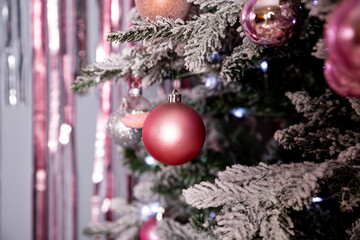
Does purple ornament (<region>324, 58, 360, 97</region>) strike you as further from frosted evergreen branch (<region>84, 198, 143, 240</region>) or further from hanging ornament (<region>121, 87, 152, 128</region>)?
frosted evergreen branch (<region>84, 198, 143, 240</region>)

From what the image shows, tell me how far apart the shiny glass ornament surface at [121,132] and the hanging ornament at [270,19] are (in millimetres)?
292

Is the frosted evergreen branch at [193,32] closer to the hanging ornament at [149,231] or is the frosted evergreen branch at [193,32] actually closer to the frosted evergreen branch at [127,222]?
the hanging ornament at [149,231]

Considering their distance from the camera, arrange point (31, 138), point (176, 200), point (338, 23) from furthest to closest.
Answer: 1. point (31, 138)
2. point (176, 200)
3. point (338, 23)

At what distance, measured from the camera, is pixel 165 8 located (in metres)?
0.48

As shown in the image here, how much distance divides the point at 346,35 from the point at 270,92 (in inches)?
18.4

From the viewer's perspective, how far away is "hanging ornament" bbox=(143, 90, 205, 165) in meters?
0.45

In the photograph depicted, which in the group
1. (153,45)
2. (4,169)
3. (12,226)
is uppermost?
(153,45)

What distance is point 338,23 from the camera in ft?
0.78

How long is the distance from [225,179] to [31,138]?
4.59ft

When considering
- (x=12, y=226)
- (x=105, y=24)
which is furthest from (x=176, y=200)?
(x=12, y=226)

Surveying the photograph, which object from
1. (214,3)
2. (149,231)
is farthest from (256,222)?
(149,231)

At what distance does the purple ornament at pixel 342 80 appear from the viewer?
0.91 ft

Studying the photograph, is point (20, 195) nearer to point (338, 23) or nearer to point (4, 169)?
point (4, 169)

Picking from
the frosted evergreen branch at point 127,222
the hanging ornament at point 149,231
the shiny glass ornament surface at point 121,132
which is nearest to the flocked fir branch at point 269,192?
the shiny glass ornament surface at point 121,132
